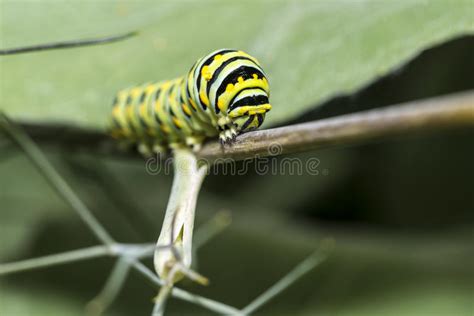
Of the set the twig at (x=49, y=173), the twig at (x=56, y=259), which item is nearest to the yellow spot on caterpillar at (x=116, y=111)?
the twig at (x=49, y=173)

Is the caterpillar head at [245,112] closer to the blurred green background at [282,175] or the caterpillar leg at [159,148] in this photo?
the blurred green background at [282,175]

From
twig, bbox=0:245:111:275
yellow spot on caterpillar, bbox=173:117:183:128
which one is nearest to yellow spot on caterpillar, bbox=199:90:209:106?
yellow spot on caterpillar, bbox=173:117:183:128

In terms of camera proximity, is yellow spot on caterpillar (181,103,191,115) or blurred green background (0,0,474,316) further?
blurred green background (0,0,474,316)

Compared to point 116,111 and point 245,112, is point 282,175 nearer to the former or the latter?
point 116,111

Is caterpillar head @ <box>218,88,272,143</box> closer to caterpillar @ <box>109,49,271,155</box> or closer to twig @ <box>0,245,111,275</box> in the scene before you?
caterpillar @ <box>109,49,271,155</box>

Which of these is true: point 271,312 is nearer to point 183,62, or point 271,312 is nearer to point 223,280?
point 223,280

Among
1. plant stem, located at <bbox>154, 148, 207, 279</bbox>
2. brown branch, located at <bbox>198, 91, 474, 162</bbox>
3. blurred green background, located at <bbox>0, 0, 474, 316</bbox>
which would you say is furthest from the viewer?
Result: blurred green background, located at <bbox>0, 0, 474, 316</bbox>
